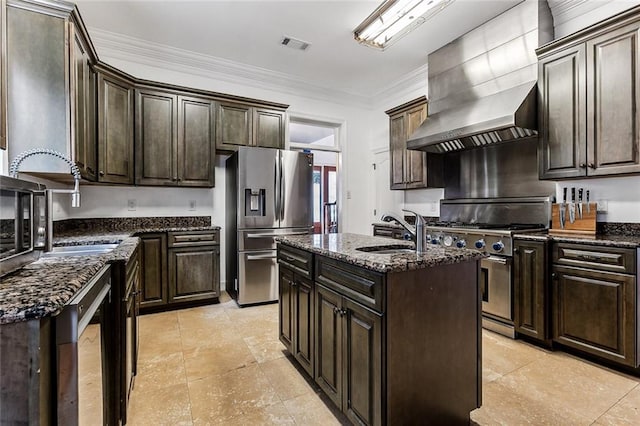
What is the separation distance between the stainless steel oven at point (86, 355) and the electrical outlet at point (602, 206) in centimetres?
364

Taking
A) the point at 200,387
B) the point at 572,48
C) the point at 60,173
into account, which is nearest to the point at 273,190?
the point at 60,173

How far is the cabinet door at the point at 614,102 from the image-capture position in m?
2.26

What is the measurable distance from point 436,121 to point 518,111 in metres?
0.92

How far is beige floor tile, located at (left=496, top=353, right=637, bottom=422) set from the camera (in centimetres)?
184

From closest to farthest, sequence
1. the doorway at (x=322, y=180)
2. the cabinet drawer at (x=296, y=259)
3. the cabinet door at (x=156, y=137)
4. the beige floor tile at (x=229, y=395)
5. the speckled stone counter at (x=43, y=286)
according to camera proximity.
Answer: the speckled stone counter at (x=43, y=286) < the beige floor tile at (x=229, y=395) < the cabinet drawer at (x=296, y=259) < the cabinet door at (x=156, y=137) < the doorway at (x=322, y=180)

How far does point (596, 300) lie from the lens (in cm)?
225

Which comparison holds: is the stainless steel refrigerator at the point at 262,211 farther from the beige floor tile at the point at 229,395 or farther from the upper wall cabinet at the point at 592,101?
the upper wall cabinet at the point at 592,101

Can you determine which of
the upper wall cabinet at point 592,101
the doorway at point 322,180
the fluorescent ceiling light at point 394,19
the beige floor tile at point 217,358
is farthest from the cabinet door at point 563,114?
the doorway at point 322,180

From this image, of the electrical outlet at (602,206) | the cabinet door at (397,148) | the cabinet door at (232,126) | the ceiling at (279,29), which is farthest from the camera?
the cabinet door at (397,148)

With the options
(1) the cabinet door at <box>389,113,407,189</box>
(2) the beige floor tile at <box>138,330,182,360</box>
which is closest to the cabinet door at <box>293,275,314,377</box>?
(2) the beige floor tile at <box>138,330,182,360</box>

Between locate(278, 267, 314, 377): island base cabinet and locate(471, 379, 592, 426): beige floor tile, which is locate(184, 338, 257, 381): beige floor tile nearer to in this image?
locate(278, 267, 314, 377): island base cabinet

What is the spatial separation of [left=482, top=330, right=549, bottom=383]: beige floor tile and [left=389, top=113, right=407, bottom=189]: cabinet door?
219 centimetres

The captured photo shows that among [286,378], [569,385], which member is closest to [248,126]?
[286,378]

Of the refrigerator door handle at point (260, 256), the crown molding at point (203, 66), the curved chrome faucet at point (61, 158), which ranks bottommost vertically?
the refrigerator door handle at point (260, 256)
